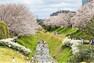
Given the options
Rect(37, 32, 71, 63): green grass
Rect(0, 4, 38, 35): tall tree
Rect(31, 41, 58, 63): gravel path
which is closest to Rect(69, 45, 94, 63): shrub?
Rect(37, 32, 71, 63): green grass

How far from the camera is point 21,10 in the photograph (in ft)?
250

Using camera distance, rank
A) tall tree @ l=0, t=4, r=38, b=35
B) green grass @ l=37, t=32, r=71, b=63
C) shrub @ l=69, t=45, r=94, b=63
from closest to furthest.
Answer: shrub @ l=69, t=45, r=94, b=63 < green grass @ l=37, t=32, r=71, b=63 < tall tree @ l=0, t=4, r=38, b=35

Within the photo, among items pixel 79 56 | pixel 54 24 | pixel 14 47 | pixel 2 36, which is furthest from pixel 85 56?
pixel 54 24

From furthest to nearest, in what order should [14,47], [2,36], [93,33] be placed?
[2,36], [14,47], [93,33]

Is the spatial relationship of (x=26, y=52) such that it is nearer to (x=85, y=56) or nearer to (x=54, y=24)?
(x=85, y=56)

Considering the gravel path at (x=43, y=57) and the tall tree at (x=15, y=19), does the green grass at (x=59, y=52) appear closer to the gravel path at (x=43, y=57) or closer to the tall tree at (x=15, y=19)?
the gravel path at (x=43, y=57)

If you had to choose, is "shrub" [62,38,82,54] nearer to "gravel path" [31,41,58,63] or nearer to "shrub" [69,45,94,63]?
"shrub" [69,45,94,63]

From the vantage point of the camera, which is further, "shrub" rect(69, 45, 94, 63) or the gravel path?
the gravel path

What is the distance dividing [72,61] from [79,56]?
1065 mm

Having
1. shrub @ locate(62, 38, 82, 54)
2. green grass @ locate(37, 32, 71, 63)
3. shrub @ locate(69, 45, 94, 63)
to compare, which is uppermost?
shrub @ locate(69, 45, 94, 63)

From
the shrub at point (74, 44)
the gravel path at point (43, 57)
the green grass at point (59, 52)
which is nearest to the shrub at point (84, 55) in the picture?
the shrub at point (74, 44)

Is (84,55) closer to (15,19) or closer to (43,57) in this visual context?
(43,57)

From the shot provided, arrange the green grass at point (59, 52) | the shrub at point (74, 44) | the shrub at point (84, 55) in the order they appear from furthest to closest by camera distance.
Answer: the green grass at point (59, 52)
the shrub at point (74, 44)
the shrub at point (84, 55)

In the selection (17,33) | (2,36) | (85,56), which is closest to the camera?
(85,56)
